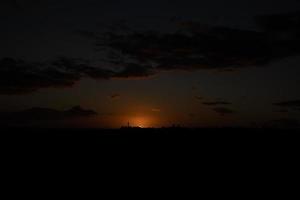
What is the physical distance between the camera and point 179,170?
72.6 ft

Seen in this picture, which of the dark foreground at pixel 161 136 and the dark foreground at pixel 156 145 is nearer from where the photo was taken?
the dark foreground at pixel 156 145

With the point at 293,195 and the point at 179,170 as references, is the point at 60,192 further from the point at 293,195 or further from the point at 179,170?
the point at 293,195

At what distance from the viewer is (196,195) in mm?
19062

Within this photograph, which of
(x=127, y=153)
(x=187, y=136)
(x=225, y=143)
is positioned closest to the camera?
(x=127, y=153)

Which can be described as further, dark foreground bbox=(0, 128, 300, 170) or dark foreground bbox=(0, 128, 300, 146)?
dark foreground bbox=(0, 128, 300, 146)

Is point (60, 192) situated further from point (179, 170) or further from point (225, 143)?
point (225, 143)

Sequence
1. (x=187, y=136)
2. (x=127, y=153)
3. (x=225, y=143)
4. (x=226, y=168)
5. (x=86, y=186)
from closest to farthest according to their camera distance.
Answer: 1. (x=86, y=186)
2. (x=226, y=168)
3. (x=127, y=153)
4. (x=225, y=143)
5. (x=187, y=136)

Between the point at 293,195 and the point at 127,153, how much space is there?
973 centimetres

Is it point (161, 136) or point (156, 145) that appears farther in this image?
point (161, 136)

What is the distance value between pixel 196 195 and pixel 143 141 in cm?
895

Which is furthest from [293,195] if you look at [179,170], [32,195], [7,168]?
[7,168]

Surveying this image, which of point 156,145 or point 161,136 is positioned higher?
point 161,136

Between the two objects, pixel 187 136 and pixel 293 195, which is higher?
pixel 187 136

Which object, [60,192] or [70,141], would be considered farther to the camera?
[70,141]
